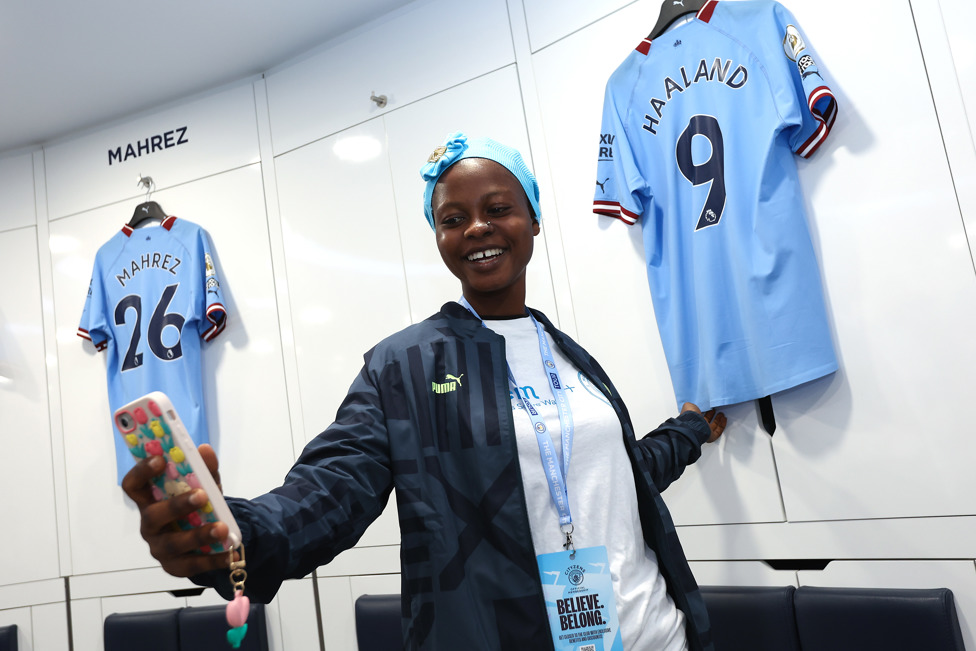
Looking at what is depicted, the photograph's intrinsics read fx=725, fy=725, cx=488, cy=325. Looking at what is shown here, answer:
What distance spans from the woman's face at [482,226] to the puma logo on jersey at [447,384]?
0.22 meters

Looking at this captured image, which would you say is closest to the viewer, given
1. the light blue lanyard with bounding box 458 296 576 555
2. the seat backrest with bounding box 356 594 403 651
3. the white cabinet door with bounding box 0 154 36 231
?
the light blue lanyard with bounding box 458 296 576 555

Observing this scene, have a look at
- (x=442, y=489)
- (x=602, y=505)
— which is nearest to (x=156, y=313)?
(x=442, y=489)

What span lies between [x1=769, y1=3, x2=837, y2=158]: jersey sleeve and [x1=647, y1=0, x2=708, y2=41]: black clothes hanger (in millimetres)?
282

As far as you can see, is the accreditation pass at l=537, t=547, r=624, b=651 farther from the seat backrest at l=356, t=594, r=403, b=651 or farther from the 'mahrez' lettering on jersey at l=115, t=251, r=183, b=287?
the 'mahrez' lettering on jersey at l=115, t=251, r=183, b=287

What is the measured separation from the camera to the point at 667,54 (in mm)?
2492

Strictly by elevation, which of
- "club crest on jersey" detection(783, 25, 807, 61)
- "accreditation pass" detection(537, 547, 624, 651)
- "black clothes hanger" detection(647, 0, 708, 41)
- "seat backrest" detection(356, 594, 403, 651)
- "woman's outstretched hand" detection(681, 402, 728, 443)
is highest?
"black clothes hanger" detection(647, 0, 708, 41)

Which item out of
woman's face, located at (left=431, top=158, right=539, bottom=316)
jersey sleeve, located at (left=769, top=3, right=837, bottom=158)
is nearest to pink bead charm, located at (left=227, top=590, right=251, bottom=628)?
woman's face, located at (left=431, top=158, right=539, bottom=316)

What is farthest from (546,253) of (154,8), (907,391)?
(154,8)

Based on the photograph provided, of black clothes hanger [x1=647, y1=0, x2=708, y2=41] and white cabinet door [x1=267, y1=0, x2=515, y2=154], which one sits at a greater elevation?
white cabinet door [x1=267, y1=0, x2=515, y2=154]

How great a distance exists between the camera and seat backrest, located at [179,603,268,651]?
3289 millimetres

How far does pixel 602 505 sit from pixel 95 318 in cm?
330

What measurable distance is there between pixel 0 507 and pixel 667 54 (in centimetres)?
398

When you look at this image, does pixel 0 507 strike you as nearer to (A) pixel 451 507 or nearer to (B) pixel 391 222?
(B) pixel 391 222

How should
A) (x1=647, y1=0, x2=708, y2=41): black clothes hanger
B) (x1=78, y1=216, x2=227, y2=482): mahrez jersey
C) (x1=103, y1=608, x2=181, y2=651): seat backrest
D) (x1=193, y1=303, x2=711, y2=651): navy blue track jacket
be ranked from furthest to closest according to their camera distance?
(x1=78, y1=216, x2=227, y2=482): mahrez jersey
(x1=103, y1=608, x2=181, y2=651): seat backrest
(x1=647, y1=0, x2=708, y2=41): black clothes hanger
(x1=193, y1=303, x2=711, y2=651): navy blue track jacket
